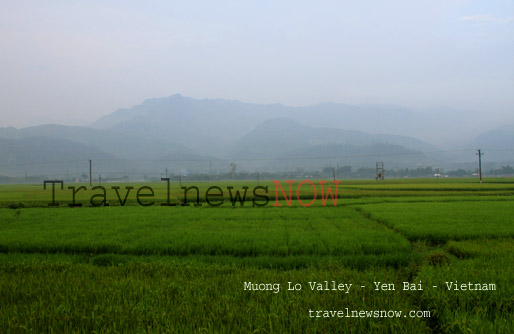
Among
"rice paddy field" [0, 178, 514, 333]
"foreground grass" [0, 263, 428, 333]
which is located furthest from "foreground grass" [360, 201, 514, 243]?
"foreground grass" [0, 263, 428, 333]

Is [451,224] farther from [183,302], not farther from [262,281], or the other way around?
[183,302]

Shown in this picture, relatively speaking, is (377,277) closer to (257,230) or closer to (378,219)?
(257,230)

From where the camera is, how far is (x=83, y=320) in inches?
145

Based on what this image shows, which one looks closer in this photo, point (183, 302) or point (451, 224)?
point (183, 302)

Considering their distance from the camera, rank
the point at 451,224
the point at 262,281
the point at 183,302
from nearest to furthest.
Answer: the point at 183,302, the point at 262,281, the point at 451,224

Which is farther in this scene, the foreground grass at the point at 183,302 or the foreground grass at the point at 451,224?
the foreground grass at the point at 451,224

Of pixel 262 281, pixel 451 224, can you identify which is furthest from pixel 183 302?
pixel 451 224

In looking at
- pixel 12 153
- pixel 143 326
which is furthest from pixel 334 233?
pixel 12 153

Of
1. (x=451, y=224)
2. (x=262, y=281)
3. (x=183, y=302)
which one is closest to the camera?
(x=183, y=302)

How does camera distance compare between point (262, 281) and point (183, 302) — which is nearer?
point (183, 302)

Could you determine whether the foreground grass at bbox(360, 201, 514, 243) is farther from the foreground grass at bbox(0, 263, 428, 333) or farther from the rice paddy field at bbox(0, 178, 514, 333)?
the foreground grass at bbox(0, 263, 428, 333)

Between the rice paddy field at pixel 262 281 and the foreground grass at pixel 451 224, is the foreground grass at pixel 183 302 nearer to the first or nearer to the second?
the rice paddy field at pixel 262 281

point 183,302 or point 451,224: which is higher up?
point 183,302

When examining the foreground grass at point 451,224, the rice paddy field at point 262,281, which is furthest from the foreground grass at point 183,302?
the foreground grass at point 451,224
